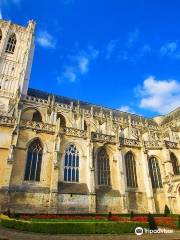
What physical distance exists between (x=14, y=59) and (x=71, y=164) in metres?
28.7

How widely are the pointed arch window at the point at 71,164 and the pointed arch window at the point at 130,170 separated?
695cm

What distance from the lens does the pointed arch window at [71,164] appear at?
24150 millimetres

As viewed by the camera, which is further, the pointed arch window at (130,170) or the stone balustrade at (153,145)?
the stone balustrade at (153,145)

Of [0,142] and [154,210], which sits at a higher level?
[0,142]

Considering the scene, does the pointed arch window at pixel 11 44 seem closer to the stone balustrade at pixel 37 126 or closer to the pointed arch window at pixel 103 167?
the stone balustrade at pixel 37 126

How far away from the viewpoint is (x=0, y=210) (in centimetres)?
1906

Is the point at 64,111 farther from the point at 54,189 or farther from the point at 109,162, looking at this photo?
the point at 54,189

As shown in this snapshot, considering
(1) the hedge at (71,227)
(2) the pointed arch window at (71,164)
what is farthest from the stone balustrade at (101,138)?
(1) the hedge at (71,227)

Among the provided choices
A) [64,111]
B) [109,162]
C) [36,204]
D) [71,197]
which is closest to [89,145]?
[109,162]

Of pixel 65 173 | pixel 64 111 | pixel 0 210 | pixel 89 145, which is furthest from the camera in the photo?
pixel 64 111

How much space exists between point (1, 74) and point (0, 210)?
92.8 feet

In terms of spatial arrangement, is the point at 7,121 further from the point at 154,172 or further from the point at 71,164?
the point at 154,172

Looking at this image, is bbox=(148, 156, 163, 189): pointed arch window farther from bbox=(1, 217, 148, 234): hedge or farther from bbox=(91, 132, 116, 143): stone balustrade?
bbox=(1, 217, 148, 234): hedge

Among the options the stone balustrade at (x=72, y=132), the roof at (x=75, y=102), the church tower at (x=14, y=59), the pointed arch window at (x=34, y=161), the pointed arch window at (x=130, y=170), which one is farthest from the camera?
the roof at (x=75, y=102)
